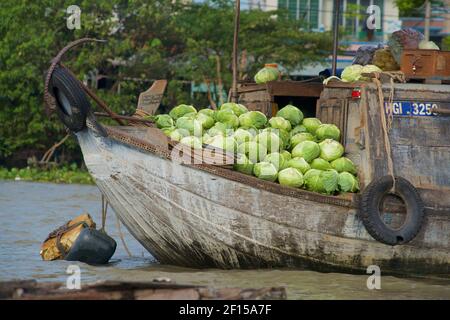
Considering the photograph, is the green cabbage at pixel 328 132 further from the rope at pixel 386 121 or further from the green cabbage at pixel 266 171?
the green cabbage at pixel 266 171

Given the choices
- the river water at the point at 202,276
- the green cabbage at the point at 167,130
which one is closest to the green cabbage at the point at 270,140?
the green cabbage at the point at 167,130

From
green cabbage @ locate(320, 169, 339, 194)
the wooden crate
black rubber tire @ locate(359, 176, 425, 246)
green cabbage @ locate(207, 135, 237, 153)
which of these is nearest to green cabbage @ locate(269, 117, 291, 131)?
green cabbage @ locate(207, 135, 237, 153)

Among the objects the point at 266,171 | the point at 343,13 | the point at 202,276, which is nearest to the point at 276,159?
the point at 266,171

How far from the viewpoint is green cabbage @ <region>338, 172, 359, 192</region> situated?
337 inches

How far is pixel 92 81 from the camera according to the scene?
27.5 meters

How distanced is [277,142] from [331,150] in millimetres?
446

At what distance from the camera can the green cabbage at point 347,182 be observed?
8555mm

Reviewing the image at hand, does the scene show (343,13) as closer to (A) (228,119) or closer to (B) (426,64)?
(B) (426,64)

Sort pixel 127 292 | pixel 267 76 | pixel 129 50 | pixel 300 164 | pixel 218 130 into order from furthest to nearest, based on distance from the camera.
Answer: pixel 129 50
pixel 267 76
pixel 218 130
pixel 300 164
pixel 127 292

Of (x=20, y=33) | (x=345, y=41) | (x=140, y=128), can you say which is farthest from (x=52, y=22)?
(x=140, y=128)

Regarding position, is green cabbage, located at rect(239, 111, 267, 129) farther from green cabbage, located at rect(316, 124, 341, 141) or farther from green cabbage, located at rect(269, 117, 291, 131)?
green cabbage, located at rect(316, 124, 341, 141)

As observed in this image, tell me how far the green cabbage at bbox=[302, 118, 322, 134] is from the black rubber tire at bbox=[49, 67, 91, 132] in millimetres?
1893

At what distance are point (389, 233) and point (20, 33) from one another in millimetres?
19104

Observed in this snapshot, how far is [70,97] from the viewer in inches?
340
